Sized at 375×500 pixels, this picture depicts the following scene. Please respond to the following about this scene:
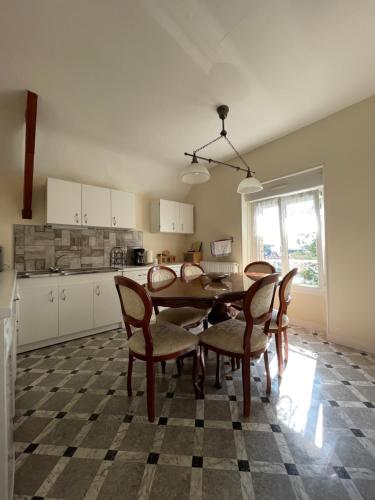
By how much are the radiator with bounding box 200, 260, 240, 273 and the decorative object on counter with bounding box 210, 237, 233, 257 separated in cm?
18

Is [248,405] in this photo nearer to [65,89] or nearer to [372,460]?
[372,460]

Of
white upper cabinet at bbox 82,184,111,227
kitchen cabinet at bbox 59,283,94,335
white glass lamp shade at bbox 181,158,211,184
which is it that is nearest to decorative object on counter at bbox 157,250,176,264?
white upper cabinet at bbox 82,184,111,227

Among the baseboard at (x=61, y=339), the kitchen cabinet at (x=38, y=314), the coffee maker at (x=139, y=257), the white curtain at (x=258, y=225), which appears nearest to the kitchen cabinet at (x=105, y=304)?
the baseboard at (x=61, y=339)

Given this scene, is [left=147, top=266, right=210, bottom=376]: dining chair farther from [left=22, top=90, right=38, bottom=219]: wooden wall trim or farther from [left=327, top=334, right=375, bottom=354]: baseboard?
[left=22, top=90, right=38, bottom=219]: wooden wall trim

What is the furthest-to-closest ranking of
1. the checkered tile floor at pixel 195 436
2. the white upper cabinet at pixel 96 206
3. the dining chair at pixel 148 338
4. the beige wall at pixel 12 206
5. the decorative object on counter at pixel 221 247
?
the decorative object on counter at pixel 221 247
the white upper cabinet at pixel 96 206
the beige wall at pixel 12 206
the dining chair at pixel 148 338
the checkered tile floor at pixel 195 436

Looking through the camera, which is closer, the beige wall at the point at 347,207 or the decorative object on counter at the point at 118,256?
the beige wall at the point at 347,207

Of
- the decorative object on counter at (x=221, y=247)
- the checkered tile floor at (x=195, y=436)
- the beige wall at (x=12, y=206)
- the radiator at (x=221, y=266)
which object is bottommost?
the checkered tile floor at (x=195, y=436)

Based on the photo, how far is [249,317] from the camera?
4.74 ft

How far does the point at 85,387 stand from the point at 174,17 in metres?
2.97

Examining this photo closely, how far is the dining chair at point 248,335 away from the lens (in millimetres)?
1452

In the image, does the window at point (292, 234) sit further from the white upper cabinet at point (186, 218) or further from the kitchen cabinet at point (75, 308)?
the kitchen cabinet at point (75, 308)

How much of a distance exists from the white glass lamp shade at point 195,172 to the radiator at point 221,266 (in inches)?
77.9

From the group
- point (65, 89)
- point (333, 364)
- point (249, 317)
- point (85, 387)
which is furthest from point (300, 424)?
point (65, 89)

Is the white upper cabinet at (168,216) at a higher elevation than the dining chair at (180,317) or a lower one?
higher
